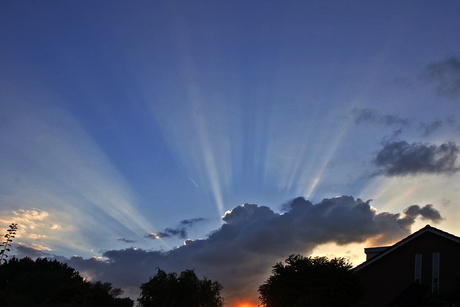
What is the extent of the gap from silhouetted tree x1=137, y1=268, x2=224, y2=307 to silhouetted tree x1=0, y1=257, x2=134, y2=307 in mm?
7537

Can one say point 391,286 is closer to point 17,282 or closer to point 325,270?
point 325,270

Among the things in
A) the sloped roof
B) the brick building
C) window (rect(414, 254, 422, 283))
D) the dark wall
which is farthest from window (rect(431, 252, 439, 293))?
the sloped roof

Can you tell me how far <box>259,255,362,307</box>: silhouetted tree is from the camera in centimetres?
3044

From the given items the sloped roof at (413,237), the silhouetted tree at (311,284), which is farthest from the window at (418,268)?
the silhouetted tree at (311,284)

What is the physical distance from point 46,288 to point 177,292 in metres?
27.6

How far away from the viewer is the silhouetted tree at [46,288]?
36250mm

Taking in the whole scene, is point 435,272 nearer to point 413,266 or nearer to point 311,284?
point 413,266

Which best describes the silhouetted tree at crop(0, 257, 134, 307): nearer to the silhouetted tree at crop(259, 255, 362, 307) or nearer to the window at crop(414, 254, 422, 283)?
the silhouetted tree at crop(259, 255, 362, 307)

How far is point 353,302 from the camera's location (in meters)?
30.4

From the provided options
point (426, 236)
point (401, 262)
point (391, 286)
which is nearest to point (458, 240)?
point (426, 236)

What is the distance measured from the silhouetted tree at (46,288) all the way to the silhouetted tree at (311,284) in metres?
20.6

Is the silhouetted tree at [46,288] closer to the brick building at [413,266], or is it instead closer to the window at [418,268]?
the brick building at [413,266]

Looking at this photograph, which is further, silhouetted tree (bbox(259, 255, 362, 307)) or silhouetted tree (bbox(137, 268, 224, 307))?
silhouetted tree (bbox(137, 268, 224, 307))

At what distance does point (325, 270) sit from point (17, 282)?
64163 millimetres
